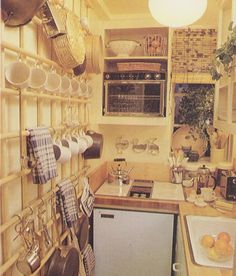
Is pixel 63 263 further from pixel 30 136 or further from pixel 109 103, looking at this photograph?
pixel 109 103

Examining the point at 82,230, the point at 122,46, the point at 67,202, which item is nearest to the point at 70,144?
the point at 67,202

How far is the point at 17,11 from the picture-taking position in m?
1.02

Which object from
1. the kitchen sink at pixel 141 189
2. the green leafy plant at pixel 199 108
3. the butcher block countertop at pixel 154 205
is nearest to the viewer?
the butcher block countertop at pixel 154 205

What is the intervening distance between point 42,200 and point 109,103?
1242 millimetres

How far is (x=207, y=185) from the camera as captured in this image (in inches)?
95.7

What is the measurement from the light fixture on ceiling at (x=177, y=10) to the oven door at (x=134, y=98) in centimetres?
87

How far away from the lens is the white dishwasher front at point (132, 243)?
6.81 ft

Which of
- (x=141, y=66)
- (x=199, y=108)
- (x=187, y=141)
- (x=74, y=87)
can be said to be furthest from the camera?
(x=187, y=141)

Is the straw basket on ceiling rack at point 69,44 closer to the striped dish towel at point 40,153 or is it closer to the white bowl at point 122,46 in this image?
the striped dish towel at point 40,153

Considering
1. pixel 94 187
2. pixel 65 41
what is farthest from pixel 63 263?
pixel 65 41

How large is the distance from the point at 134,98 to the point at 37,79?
48.0 inches

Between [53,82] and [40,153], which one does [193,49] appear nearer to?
[53,82]

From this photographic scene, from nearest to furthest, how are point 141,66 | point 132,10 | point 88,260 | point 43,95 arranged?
point 43,95 < point 88,260 < point 141,66 < point 132,10

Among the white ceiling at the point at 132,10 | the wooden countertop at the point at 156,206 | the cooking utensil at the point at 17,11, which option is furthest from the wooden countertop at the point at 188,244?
the white ceiling at the point at 132,10
